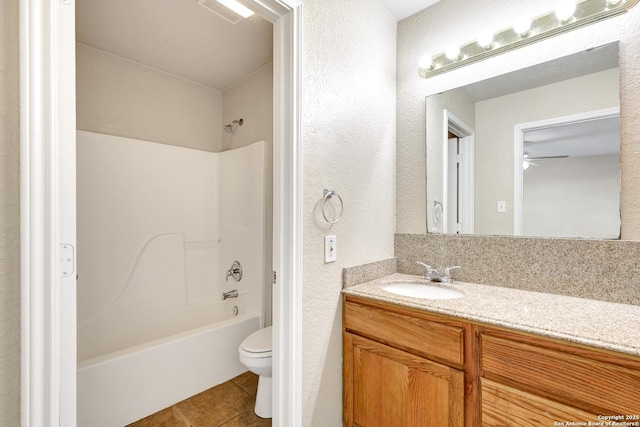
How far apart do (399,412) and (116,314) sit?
2.10 metres

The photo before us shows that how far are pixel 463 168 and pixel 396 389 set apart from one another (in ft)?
3.98

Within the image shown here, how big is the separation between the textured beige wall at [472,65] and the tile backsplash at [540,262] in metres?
0.11

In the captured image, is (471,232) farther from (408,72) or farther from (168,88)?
(168,88)

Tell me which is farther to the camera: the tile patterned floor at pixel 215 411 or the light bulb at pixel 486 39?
the tile patterned floor at pixel 215 411

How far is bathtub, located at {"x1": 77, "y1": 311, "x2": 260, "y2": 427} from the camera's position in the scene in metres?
1.57

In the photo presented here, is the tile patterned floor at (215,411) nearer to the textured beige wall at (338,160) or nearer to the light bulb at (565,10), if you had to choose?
the textured beige wall at (338,160)

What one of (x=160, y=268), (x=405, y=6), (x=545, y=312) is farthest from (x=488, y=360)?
(x=160, y=268)

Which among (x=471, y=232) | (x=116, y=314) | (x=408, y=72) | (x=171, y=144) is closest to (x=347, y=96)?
(x=408, y=72)

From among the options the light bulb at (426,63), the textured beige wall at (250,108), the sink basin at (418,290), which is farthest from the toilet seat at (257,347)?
the light bulb at (426,63)

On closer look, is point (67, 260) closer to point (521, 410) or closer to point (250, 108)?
point (521, 410)

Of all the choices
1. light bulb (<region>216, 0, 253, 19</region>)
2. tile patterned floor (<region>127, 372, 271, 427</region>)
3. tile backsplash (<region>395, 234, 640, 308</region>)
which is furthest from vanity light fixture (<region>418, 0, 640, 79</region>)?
tile patterned floor (<region>127, 372, 271, 427</region>)

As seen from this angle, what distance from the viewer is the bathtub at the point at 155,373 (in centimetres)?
157

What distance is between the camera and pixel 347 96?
1.54m

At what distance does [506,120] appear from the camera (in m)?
1.57
